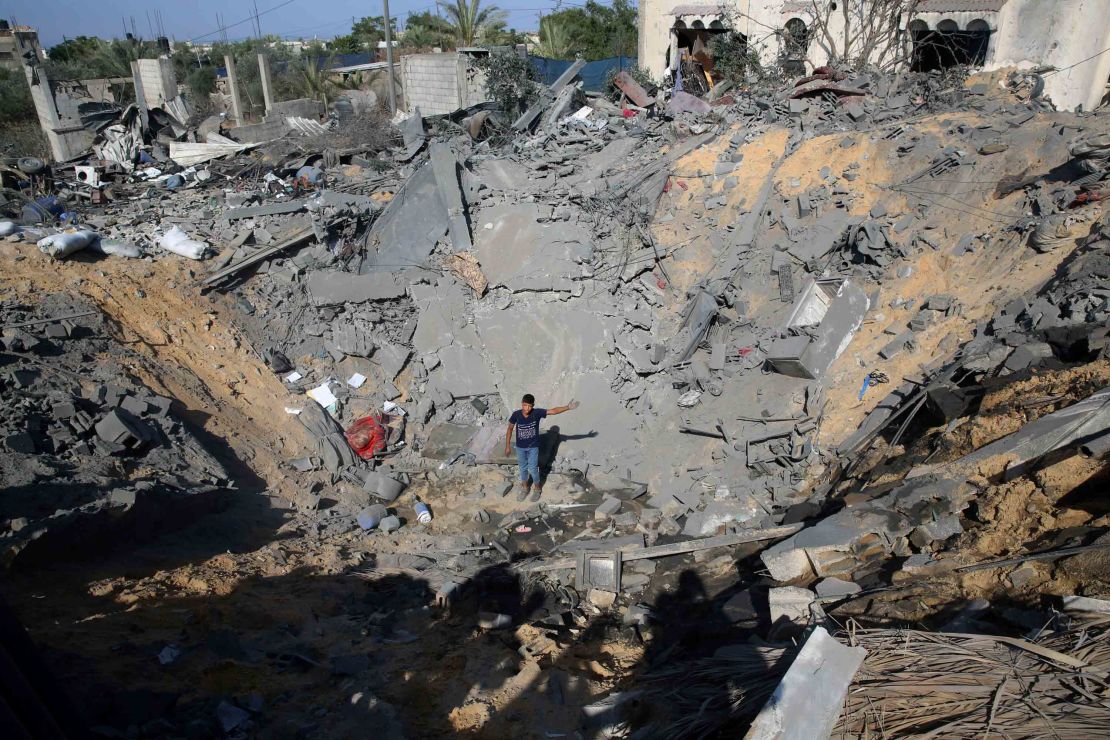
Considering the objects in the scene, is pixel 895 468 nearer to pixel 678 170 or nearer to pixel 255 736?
pixel 255 736

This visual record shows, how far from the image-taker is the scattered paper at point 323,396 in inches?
347

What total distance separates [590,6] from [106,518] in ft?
107

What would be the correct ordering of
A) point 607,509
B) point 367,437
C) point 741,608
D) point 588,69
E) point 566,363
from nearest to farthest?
point 741,608 < point 607,509 < point 367,437 < point 566,363 < point 588,69

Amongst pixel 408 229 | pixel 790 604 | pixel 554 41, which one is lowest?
pixel 790 604

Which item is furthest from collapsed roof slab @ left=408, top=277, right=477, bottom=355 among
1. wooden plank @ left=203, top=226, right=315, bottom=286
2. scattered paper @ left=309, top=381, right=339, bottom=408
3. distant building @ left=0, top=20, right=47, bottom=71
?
distant building @ left=0, top=20, right=47, bottom=71

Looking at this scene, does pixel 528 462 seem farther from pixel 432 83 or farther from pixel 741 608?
pixel 432 83

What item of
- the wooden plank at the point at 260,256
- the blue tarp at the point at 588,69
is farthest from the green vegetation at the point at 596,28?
the wooden plank at the point at 260,256

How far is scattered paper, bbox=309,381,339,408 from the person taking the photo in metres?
8.80

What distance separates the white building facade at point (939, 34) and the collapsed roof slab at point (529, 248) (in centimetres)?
808

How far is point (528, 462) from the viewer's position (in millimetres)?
7391

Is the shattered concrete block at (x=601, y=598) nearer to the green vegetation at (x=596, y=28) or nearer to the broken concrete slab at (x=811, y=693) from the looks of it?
the broken concrete slab at (x=811, y=693)

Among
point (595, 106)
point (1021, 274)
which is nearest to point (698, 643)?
point (1021, 274)

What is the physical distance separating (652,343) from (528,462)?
2.30 meters

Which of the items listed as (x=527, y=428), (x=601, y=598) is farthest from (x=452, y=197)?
(x=601, y=598)
